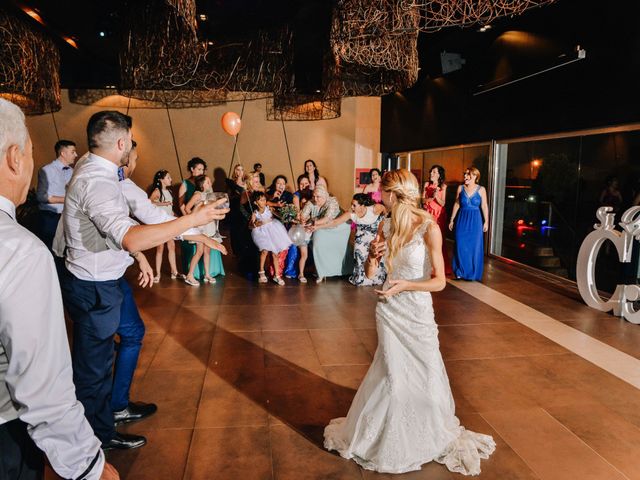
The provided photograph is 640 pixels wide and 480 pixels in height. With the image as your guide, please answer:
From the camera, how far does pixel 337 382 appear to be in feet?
11.5

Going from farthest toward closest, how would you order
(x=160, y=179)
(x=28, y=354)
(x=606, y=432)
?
1. (x=160, y=179)
2. (x=606, y=432)
3. (x=28, y=354)

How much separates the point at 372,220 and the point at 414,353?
14.1ft

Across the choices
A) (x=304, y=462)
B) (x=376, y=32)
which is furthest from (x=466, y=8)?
(x=304, y=462)

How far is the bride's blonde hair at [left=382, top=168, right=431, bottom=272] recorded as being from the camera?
8.41 ft

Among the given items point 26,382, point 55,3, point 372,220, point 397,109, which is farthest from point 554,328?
point 397,109

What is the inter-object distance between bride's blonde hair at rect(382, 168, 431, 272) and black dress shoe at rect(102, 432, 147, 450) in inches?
69.4

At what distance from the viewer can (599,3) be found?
5.93m

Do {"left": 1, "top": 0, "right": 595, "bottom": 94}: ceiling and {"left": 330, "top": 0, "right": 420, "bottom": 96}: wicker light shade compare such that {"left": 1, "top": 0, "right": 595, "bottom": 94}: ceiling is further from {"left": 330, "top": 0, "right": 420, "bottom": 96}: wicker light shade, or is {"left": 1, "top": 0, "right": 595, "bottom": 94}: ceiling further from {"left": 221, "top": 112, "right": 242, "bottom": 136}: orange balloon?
{"left": 330, "top": 0, "right": 420, "bottom": 96}: wicker light shade

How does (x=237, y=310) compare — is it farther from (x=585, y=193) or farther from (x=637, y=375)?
(x=585, y=193)

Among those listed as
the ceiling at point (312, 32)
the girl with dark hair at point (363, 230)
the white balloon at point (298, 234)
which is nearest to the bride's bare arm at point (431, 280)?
the white balloon at point (298, 234)

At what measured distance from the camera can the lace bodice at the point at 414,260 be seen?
8.41ft

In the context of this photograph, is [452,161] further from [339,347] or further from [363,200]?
[339,347]

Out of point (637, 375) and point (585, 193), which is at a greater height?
point (585, 193)

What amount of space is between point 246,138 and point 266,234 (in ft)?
22.9
